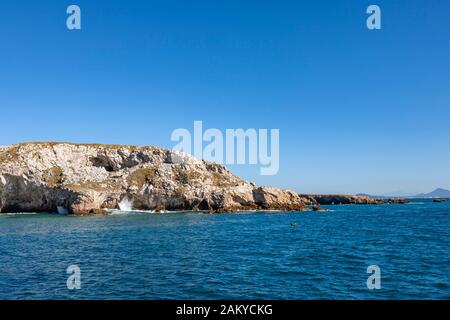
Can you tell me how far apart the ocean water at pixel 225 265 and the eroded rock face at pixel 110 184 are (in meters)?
58.9

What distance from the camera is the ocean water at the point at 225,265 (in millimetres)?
25375

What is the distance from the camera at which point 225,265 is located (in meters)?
34.3

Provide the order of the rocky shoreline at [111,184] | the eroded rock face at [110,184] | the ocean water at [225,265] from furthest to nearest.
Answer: the eroded rock face at [110,184]
the rocky shoreline at [111,184]
the ocean water at [225,265]

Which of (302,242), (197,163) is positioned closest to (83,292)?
(302,242)

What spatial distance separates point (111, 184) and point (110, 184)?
0.32 m

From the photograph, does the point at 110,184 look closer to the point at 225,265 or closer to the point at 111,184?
the point at 111,184

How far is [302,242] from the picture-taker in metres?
50.2
